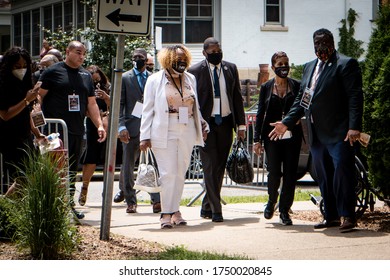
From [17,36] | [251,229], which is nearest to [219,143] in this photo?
[251,229]

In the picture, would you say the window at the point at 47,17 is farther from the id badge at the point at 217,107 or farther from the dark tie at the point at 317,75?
the dark tie at the point at 317,75

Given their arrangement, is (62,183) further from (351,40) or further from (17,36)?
(17,36)

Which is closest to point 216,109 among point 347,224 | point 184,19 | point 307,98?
point 307,98

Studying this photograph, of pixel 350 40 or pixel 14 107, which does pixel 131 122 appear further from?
pixel 350 40

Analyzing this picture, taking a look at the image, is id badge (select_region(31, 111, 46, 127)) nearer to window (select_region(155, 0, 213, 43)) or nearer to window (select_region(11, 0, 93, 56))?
window (select_region(11, 0, 93, 56))

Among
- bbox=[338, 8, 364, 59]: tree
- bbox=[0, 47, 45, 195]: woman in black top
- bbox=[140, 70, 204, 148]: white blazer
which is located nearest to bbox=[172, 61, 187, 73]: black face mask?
bbox=[140, 70, 204, 148]: white blazer

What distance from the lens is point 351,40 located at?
31.9 m

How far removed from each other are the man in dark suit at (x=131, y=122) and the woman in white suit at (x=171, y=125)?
1.72m

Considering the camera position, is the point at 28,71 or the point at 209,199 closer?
the point at 28,71

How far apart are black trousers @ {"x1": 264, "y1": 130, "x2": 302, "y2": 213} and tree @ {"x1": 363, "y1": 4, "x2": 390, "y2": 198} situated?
3.09 feet

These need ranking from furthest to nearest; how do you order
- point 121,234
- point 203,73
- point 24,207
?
point 203,73 → point 121,234 → point 24,207

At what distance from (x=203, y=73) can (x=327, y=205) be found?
2316 millimetres

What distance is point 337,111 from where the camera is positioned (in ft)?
34.9

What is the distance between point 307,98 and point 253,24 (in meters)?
22.8
